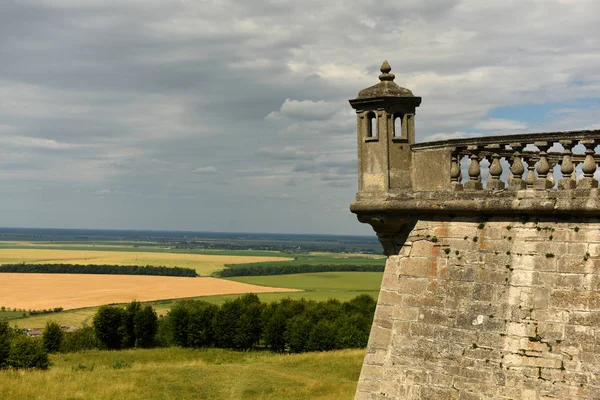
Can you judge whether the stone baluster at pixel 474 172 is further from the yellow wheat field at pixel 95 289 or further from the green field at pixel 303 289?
the yellow wheat field at pixel 95 289

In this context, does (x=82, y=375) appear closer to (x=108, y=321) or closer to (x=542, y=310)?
(x=542, y=310)

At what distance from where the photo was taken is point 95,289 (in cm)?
11606

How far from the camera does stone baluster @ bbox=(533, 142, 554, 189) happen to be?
838 cm

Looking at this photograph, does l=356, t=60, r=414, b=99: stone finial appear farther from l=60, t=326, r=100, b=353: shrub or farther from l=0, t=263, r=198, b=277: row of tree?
l=0, t=263, r=198, b=277: row of tree

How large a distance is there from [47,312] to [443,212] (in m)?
94.7

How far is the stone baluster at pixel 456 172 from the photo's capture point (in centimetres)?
938

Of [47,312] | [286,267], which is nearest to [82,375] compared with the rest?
[47,312]

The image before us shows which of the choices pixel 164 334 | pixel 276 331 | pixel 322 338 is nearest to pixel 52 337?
pixel 164 334

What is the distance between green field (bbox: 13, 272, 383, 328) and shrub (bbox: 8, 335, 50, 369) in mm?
45710

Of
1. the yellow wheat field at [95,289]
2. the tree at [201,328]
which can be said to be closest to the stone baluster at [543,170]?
the tree at [201,328]

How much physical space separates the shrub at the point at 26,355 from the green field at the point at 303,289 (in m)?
45.7

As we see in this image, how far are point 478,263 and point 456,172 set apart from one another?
4.94 feet

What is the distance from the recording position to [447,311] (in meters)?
9.10

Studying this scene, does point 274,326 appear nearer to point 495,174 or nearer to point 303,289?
point 495,174
